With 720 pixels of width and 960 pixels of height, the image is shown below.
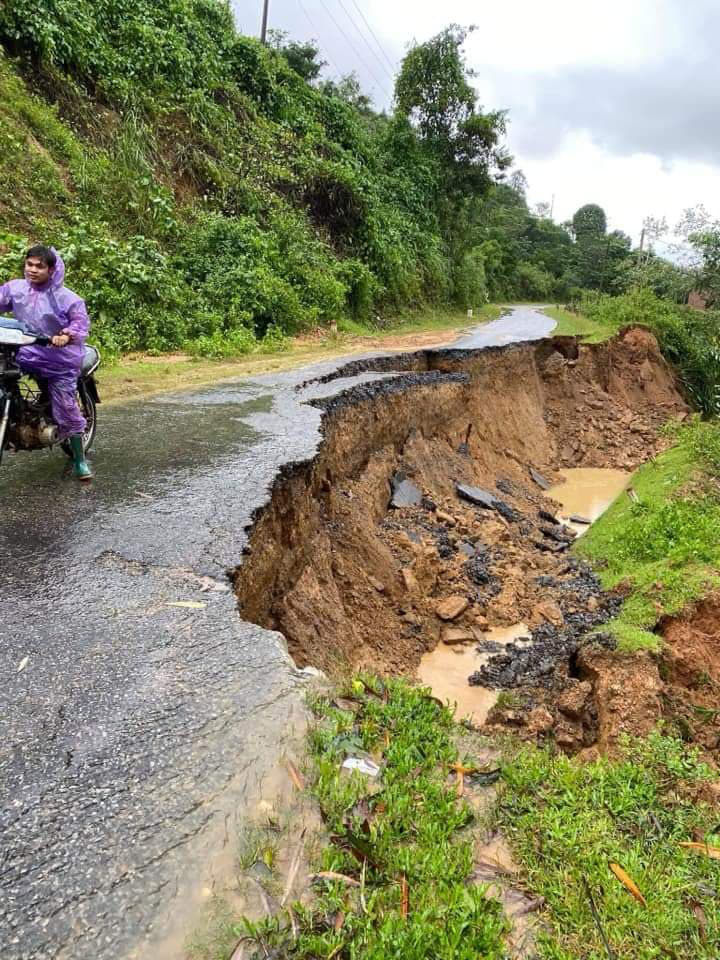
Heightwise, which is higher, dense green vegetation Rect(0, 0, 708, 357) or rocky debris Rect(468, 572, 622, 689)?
dense green vegetation Rect(0, 0, 708, 357)

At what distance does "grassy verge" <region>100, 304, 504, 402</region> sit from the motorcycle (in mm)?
2555

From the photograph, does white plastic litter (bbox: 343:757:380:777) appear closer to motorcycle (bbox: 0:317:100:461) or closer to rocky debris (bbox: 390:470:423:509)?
motorcycle (bbox: 0:317:100:461)

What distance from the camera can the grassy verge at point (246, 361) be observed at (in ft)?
28.2

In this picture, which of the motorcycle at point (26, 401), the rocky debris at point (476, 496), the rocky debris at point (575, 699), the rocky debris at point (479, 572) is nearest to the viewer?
the motorcycle at point (26, 401)

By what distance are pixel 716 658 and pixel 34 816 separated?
17.3ft

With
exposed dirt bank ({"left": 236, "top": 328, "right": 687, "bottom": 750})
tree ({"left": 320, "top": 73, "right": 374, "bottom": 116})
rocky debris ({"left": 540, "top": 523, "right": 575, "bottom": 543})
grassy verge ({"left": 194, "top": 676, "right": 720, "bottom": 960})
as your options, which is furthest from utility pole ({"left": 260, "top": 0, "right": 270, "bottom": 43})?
grassy verge ({"left": 194, "top": 676, "right": 720, "bottom": 960})

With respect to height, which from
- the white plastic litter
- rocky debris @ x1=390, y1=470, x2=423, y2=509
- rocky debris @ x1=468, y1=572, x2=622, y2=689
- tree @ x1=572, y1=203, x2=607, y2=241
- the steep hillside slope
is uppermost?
tree @ x1=572, y1=203, x2=607, y2=241

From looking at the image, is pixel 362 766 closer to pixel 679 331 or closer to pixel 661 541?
pixel 661 541

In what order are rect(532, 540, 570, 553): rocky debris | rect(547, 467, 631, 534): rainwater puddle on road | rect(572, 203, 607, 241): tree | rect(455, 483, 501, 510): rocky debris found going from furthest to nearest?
rect(572, 203, 607, 241): tree < rect(547, 467, 631, 534): rainwater puddle on road < rect(455, 483, 501, 510): rocky debris < rect(532, 540, 570, 553): rocky debris

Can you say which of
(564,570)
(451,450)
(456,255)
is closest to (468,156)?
(456,255)

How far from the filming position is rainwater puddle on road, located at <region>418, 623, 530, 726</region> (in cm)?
589

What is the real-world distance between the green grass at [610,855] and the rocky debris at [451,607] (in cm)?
400

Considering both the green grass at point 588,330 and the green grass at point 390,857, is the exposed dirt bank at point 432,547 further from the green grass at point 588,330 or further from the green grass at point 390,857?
the green grass at point 588,330

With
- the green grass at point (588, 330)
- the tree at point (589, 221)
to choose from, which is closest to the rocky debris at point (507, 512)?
the green grass at point (588, 330)
